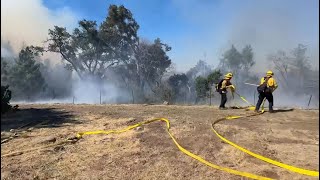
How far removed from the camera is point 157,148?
7660mm

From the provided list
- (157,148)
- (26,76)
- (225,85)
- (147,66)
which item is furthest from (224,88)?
(26,76)

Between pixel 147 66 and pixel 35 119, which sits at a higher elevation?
pixel 147 66

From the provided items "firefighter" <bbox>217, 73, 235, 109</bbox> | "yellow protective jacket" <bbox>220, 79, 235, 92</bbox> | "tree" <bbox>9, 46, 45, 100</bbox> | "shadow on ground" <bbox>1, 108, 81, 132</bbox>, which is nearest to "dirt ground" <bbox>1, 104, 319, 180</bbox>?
"shadow on ground" <bbox>1, 108, 81, 132</bbox>

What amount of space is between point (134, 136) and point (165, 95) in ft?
58.4

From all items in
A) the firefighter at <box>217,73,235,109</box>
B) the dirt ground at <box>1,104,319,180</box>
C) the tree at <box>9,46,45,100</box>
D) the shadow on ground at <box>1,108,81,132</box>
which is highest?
the tree at <box>9,46,45,100</box>

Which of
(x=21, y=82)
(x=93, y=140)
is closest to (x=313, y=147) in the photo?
(x=93, y=140)

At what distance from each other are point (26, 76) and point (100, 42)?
6854 millimetres

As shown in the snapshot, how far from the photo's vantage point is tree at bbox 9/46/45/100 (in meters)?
30.9

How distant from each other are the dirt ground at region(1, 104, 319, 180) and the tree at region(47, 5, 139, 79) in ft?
73.8

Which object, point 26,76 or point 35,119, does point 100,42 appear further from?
point 35,119

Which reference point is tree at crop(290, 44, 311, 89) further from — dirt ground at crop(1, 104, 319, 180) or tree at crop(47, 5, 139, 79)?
dirt ground at crop(1, 104, 319, 180)

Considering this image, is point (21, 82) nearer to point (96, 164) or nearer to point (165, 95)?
point (165, 95)

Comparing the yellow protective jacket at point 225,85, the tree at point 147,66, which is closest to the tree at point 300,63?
the tree at point 147,66

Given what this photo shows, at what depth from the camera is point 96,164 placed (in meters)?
6.83
